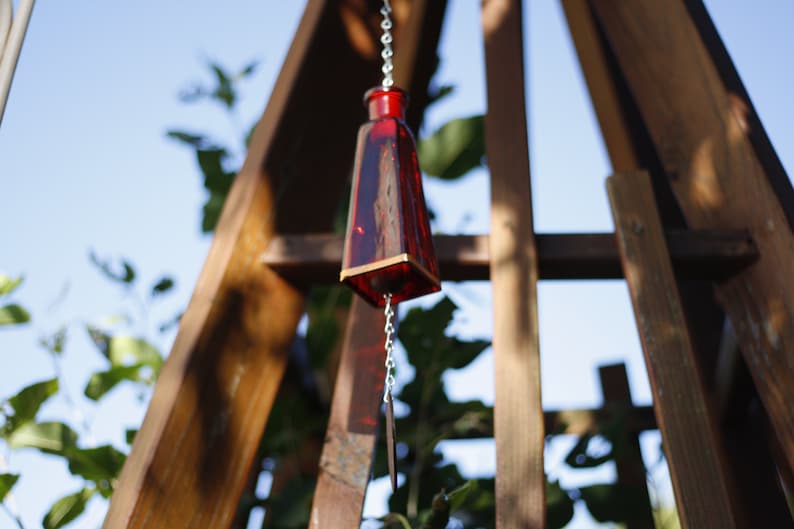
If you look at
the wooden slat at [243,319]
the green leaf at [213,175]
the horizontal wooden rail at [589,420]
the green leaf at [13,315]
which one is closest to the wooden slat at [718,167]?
the wooden slat at [243,319]

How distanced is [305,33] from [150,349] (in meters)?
0.63

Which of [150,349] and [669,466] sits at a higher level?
[150,349]

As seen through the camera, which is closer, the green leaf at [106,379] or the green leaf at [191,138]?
the green leaf at [106,379]

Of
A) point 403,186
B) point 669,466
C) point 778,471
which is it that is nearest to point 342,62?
point 403,186

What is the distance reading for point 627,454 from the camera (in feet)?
4.91

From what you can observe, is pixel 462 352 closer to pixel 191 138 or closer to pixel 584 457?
pixel 584 457

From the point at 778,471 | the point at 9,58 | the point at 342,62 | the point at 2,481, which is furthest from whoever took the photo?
the point at 778,471

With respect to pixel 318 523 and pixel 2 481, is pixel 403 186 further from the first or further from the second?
pixel 2 481

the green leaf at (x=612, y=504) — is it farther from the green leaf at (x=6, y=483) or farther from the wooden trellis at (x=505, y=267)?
the green leaf at (x=6, y=483)

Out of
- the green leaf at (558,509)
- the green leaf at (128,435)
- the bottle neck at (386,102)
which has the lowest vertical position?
the green leaf at (558,509)

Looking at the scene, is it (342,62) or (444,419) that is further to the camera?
(444,419)

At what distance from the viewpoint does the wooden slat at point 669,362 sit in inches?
34.2

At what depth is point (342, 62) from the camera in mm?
1331

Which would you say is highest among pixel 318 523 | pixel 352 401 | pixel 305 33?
pixel 305 33
